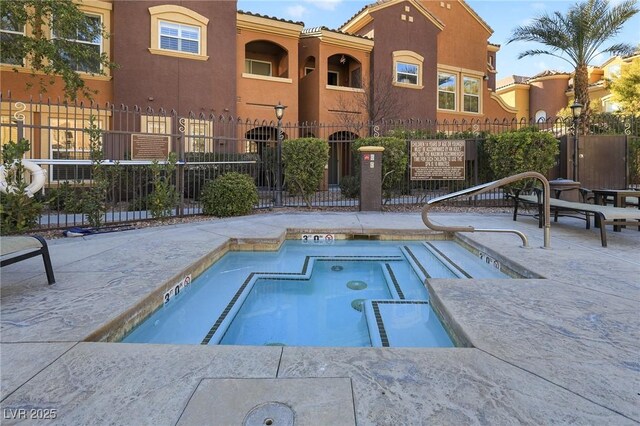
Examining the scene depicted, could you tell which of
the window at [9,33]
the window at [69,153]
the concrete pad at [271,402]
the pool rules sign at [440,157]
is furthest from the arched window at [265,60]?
the concrete pad at [271,402]

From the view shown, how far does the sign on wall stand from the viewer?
8.21m

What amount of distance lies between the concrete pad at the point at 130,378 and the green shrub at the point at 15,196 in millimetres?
4728

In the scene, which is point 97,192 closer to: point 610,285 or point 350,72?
point 610,285

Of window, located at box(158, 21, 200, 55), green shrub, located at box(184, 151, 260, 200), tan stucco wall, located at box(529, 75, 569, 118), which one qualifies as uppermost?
tan stucco wall, located at box(529, 75, 569, 118)

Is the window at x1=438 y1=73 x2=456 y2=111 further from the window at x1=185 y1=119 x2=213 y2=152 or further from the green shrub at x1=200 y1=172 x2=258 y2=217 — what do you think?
the green shrub at x1=200 y1=172 x2=258 y2=217

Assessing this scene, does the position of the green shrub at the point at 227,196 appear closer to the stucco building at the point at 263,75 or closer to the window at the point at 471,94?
the stucco building at the point at 263,75

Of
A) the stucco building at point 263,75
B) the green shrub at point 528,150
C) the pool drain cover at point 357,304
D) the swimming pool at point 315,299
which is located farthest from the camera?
the stucco building at point 263,75

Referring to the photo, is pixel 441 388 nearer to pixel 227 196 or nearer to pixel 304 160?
pixel 227 196

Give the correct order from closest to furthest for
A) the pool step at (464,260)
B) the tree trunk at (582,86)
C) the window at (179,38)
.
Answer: the pool step at (464,260) < the window at (179,38) < the tree trunk at (582,86)

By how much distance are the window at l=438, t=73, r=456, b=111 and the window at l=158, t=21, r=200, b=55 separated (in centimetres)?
1266

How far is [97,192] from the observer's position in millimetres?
7133

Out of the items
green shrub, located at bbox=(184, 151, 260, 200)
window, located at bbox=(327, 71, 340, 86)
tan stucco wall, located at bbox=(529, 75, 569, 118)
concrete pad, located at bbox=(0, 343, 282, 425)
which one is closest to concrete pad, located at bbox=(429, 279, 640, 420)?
concrete pad, located at bbox=(0, 343, 282, 425)

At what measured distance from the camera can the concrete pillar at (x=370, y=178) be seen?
9810 millimetres

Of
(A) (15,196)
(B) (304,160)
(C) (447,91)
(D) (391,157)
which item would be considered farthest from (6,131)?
(C) (447,91)
